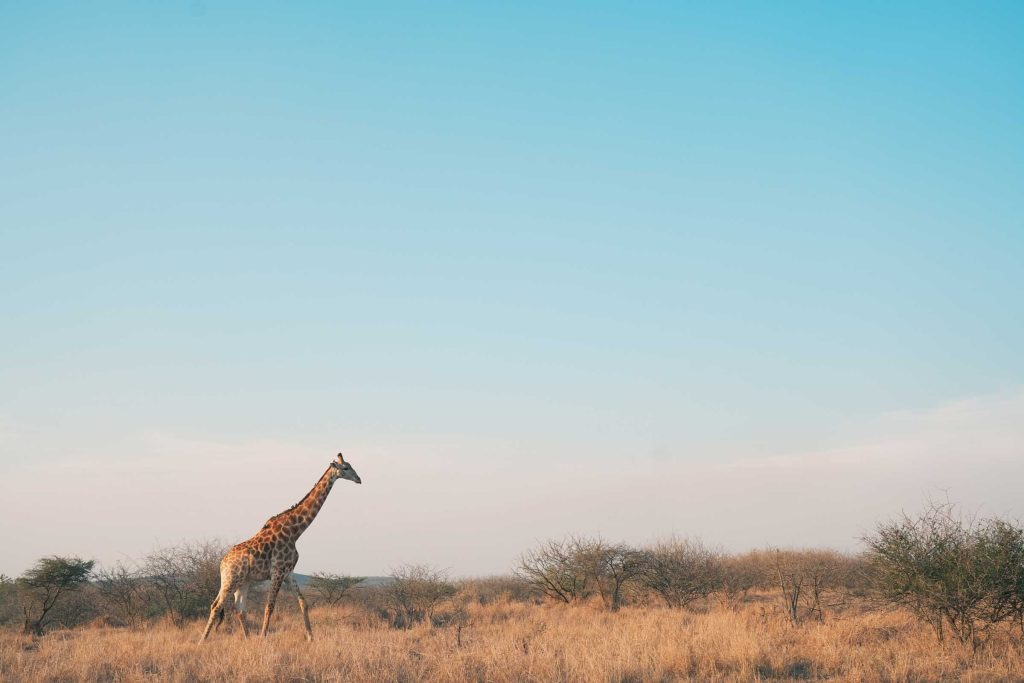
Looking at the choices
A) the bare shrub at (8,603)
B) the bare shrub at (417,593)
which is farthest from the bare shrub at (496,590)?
the bare shrub at (8,603)

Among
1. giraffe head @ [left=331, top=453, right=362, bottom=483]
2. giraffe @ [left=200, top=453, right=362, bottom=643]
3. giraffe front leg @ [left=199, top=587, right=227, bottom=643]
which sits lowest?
giraffe front leg @ [left=199, top=587, right=227, bottom=643]

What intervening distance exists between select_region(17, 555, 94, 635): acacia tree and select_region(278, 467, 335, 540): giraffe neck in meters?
11.4

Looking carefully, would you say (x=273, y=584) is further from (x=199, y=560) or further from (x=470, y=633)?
(x=199, y=560)

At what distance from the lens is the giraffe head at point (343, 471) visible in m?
19.9

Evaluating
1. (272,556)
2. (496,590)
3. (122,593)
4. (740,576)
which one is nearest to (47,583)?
(122,593)

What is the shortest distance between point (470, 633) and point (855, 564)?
20636mm

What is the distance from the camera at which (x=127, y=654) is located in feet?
48.8

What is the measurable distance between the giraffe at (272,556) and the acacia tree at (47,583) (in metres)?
10.5

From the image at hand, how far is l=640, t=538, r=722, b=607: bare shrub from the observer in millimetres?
27875

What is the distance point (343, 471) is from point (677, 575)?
44.3 ft

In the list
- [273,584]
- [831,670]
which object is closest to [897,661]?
[831,670]

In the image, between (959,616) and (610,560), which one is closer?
(959,616)

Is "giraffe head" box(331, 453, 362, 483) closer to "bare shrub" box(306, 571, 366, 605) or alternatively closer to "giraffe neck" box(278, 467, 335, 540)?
"giraffe neck" box(278, 467, 335, 540)

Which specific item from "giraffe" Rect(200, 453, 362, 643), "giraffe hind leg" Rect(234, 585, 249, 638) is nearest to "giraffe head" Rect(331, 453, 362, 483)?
"giraffe" Rect(200, 453, 362, 643)
